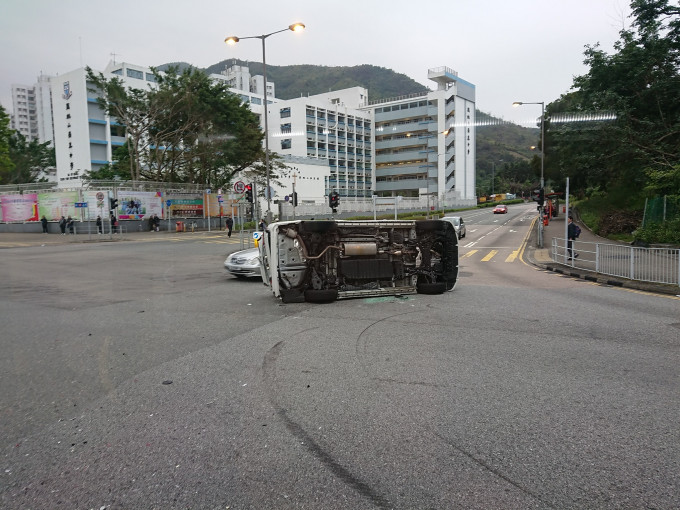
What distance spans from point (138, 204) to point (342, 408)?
3972 centimetres

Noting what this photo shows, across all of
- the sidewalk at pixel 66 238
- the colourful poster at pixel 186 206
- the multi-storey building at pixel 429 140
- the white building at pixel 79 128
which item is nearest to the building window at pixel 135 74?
the white building at pixel 79 128

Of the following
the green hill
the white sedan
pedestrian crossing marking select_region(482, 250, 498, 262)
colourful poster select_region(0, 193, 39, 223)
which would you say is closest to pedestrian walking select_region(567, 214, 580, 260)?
pedestrian crossing marking select_region(482, 250, 498, 262)

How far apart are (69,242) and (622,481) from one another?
108ft

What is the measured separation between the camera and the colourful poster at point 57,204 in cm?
3734

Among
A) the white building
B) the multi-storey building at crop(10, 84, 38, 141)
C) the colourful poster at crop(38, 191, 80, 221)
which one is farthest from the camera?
the multi-storey building at crop(10, 84, 38, 141)

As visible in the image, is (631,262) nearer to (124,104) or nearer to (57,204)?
(124,104)

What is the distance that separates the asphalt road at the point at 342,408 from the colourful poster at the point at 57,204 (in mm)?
33711

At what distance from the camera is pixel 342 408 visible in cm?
393

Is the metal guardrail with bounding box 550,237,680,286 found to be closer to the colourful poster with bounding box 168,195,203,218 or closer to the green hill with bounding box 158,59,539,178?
the colourful poster with bounding box 168,195,203,218

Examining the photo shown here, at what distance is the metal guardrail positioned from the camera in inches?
438

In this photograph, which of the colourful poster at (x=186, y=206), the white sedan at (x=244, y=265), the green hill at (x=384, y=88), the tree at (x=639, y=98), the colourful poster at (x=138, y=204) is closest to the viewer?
the white sedan at (x=244, y=265)

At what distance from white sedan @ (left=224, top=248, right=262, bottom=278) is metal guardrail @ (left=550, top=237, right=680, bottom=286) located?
10143mm

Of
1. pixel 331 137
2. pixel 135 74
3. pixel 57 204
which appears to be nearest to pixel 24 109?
pixel 135 74

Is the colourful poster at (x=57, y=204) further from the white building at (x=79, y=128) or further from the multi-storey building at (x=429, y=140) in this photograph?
the multi-storey building at (x=429, y=140)
